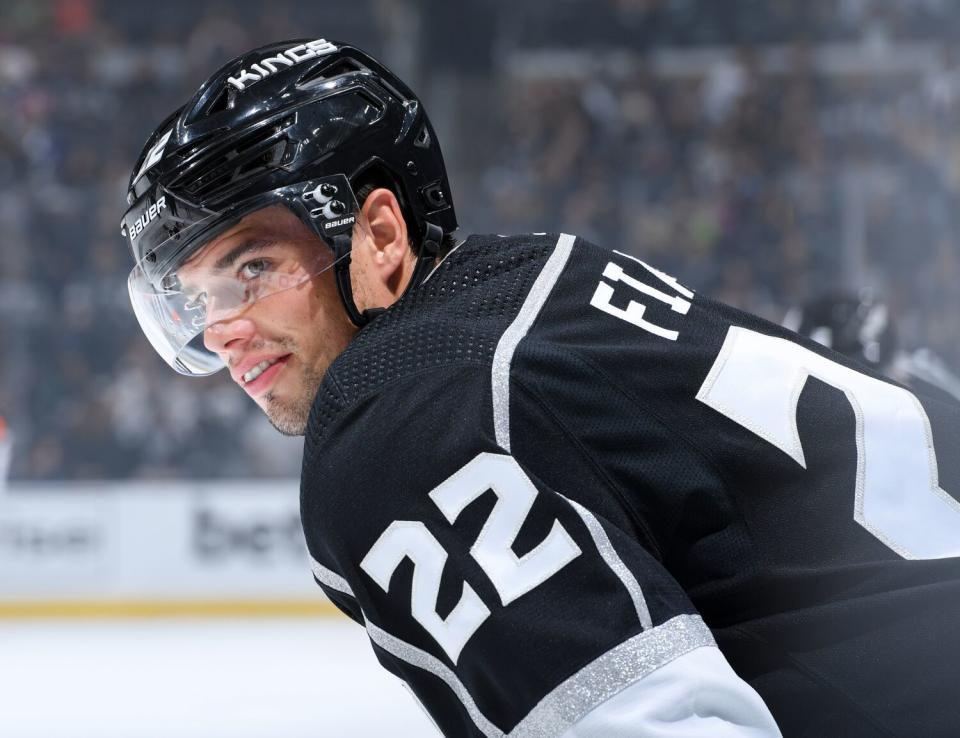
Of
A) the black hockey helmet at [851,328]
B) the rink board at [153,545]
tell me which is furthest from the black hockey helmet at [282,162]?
the rink board at [153,545]

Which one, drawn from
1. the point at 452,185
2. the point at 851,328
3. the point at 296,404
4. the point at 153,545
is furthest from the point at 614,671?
the point at 452,185

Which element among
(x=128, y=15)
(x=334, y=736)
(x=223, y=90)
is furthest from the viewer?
(x=128, y=15)

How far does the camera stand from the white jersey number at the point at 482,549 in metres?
0.87

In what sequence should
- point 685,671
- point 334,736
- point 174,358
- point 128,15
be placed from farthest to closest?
point 128,15
point 334,736
point 174,358
point 685,671

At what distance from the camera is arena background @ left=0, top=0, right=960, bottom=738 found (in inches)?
215

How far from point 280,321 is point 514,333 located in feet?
1.05

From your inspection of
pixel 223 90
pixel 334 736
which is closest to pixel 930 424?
pixel 223 90

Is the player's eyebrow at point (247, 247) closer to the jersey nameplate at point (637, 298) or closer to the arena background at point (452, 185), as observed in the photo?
the jersey nameplate at point (637, 298)

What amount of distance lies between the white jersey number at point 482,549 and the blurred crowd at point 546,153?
178 inches

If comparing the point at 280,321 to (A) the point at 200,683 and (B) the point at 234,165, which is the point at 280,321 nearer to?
(B) the point at 234,165

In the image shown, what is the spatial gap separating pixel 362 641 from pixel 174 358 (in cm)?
318

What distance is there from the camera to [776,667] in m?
0.98

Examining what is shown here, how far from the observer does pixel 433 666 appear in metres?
0.95

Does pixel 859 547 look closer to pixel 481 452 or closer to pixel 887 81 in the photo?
pixel 481 452
